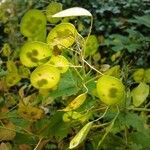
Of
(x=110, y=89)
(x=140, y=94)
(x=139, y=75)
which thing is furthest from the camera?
(x=139, y=75)

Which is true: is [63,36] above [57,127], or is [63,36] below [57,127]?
above

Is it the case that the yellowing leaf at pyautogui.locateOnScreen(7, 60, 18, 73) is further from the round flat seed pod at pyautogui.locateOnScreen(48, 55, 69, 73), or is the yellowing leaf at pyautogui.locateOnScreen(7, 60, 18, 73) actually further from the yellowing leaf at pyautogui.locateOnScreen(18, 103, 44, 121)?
the round flat seed pod at pyautogui.locateOnScreen(48, 55, 69, 73)

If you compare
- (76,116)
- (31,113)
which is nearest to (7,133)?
(31,113)

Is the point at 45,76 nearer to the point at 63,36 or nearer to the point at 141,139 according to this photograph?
the point at 63,36

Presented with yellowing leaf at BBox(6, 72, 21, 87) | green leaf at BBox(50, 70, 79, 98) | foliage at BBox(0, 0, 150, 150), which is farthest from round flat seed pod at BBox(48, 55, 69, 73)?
yellowing leaf at BBox(6, 72, 21, 87)

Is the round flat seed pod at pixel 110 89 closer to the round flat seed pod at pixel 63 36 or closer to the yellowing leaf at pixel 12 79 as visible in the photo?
the round flat seed pod at pixel 63 36

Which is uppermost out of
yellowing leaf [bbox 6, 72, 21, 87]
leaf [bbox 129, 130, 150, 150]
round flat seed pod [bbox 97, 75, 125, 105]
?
round flat seed pod [bbox 97, 75, 125, 105]

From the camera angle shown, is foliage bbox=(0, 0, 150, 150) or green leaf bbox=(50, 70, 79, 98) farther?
green leaf bbox=(50, 70, 79, 98)
